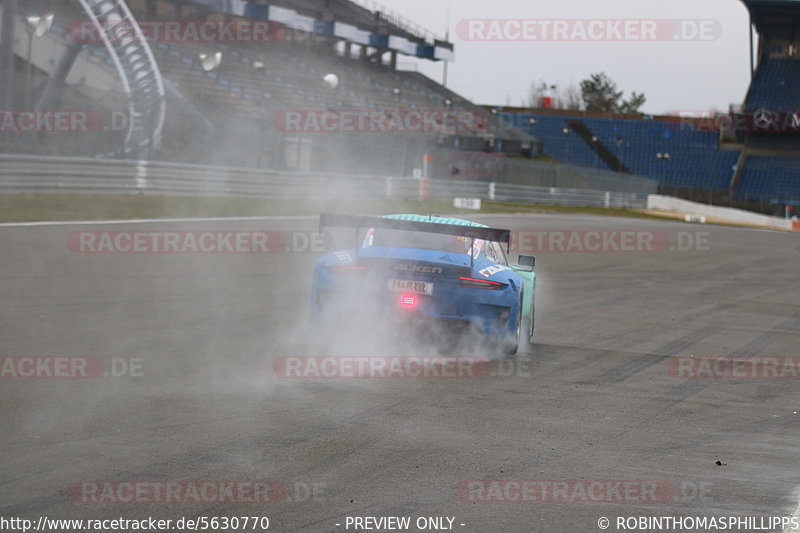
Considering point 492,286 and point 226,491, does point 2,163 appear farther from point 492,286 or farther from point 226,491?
point 226,491

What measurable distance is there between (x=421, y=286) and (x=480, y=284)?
1.46 ft

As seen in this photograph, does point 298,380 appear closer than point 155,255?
Yes

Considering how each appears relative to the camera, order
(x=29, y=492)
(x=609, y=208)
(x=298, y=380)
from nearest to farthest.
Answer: (x=29, y=492)
(x=298, y=380)
(x=609, y=208)

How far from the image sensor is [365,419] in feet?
Result: 18.4

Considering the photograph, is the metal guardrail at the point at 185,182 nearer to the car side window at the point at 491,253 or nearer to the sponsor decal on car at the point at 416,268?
the car side window at the point at 491,253

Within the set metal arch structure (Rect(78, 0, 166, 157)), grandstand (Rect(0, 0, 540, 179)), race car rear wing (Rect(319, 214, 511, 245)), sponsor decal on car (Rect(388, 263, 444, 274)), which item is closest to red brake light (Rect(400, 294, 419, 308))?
sponsor decal on car (Rect(388, 263, 444, 274))

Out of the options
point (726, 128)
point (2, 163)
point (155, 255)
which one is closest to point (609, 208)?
point (726, 128)

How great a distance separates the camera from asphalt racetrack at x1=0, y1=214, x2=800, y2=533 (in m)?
4.19

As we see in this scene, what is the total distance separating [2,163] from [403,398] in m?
16.0

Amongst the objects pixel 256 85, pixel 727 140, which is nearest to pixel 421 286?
pixel 256 85

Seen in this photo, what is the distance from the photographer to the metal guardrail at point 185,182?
2100cm

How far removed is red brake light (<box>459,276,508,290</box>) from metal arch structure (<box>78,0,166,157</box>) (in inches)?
880

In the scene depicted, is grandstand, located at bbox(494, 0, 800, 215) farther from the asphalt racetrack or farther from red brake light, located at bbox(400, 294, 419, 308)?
red brake light, located at bbox(400, 294, 419, 308)

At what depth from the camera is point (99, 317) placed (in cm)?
885
